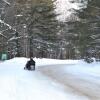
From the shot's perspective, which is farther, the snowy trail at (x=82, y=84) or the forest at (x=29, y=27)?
the forest at (x=29, y=27)

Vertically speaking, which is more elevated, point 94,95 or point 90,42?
point 90,42

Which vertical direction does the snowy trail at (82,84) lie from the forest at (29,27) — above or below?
below

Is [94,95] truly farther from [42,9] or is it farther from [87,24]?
[42,9]

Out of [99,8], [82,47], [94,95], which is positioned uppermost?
[99,8]

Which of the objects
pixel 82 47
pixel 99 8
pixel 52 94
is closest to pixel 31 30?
pixel 82 47

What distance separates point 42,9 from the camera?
64.3 metres

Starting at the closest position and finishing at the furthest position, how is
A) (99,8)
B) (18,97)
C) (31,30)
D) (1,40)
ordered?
(18,97) < (99,8) < (1,40) < (31,30)

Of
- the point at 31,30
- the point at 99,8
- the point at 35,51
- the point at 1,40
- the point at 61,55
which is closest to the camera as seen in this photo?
the point at 99,8

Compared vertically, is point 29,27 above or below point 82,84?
above

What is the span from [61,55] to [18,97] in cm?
7437

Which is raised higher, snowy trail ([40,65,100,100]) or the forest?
the forest

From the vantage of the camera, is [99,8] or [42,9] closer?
[99,8]

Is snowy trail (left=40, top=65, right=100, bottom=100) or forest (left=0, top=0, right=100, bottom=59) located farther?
forest (left=0, top=0, right=100, bottom=59)

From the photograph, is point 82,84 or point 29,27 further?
point 29,27
